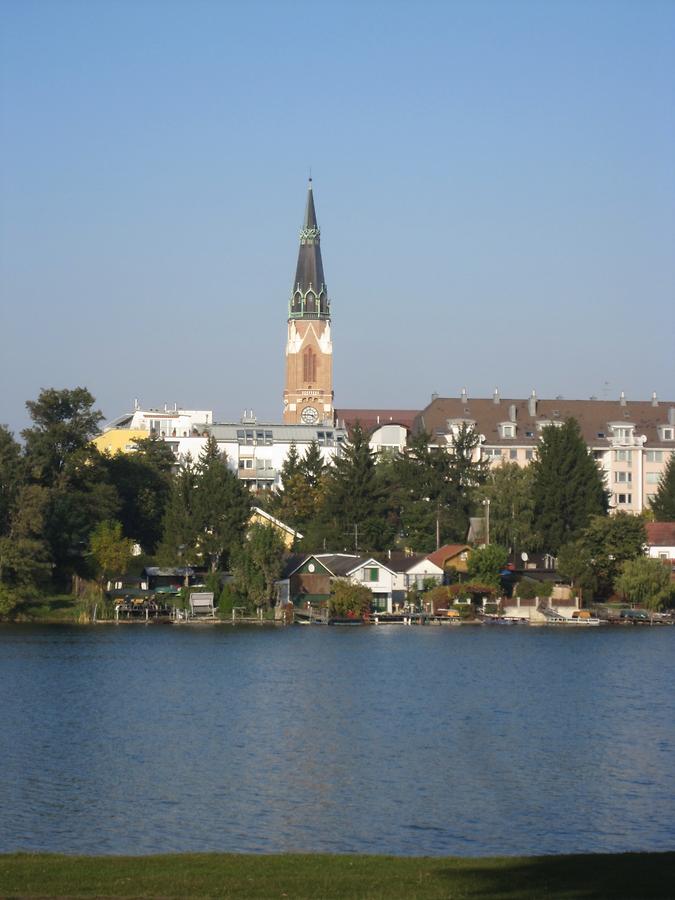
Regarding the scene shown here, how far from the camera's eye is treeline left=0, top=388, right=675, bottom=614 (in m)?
88.4

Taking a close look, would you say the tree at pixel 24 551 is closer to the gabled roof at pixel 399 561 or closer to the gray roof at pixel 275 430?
the gabled roof at pixel 399 561

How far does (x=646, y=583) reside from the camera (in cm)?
9344

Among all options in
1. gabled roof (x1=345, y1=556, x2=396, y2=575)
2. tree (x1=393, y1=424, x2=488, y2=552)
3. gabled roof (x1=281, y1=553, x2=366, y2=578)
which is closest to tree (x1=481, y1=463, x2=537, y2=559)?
tree (x1=393, y1=424, x2=488, y2=552)

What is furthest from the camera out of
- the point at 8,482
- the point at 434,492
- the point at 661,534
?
the point at 661,534

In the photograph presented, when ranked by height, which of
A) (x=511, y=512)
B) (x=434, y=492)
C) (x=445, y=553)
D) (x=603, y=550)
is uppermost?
(x=434, y=492)

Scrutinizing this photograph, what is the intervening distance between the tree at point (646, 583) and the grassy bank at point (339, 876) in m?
70.1

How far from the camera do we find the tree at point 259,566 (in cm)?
8906

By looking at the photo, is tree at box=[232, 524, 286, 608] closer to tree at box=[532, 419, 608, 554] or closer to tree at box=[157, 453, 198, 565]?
tree at box=[157, 453, 198, 565]

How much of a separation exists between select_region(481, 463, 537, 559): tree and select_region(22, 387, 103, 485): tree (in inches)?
1110

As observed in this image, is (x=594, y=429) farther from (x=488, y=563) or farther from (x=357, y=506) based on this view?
(x=488, y=563)

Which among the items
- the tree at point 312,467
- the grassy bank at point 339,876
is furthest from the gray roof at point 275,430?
the grassy bank at point 339,876

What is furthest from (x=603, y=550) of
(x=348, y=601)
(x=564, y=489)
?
(x=348, y=601)

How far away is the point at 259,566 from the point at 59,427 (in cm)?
1581

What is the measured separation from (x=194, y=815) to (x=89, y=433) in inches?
2564
